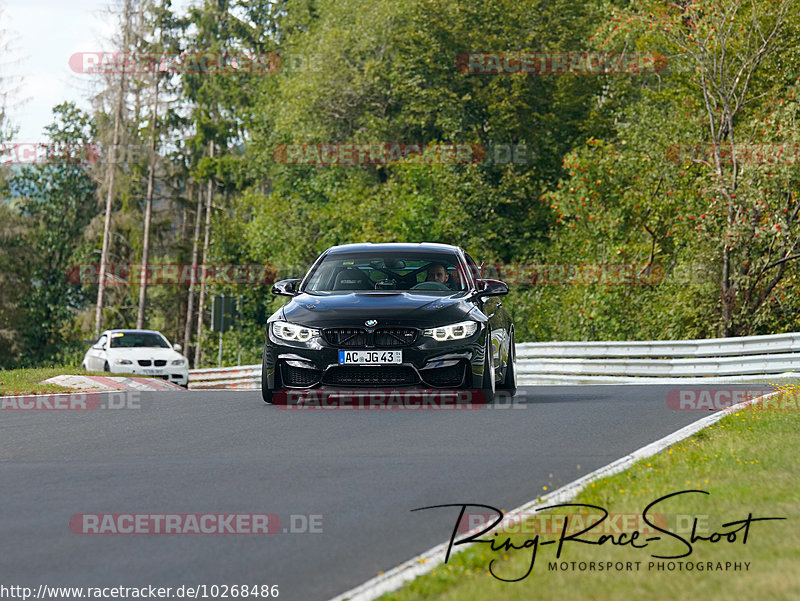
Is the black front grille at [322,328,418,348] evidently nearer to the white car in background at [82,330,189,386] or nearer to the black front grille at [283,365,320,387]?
the black front grille at [283,365,320,387]

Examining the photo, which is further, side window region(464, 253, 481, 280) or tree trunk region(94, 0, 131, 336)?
tree trunk region(94, 0, 131, 336)

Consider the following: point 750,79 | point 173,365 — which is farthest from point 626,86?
point 173,365

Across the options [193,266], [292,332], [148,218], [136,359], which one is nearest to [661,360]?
[136,359]

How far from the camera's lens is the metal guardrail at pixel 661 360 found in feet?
78.0

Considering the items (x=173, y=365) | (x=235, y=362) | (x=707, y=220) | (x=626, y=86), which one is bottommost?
(x=235, y=362)

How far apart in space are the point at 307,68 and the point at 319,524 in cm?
4512

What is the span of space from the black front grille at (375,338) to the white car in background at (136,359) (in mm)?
17672

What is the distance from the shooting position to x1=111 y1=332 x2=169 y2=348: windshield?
103ft

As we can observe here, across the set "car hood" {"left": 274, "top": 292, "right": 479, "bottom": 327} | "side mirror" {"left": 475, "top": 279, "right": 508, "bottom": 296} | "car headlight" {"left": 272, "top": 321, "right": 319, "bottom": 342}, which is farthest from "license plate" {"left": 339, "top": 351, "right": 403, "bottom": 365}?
"side mirror" {"left": 475, "top": 279, "right": 508, "bottom": 296}

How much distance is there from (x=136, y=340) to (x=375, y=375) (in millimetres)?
20132

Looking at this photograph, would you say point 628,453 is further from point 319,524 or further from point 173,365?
point 173,365

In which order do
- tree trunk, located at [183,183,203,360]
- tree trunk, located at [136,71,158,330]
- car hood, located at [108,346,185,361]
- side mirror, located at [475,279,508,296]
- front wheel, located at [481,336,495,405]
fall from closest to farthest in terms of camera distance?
front wheel, located at [481,336,495,405], side mirror, located at [475,279,508,296], car hood, located at [108,346,185,361], tree trunk, located at [136,71,158,330], tree trunk, located at [183,183,203,360]

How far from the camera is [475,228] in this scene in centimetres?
4497

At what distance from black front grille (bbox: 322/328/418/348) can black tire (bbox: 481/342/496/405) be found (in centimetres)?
88
